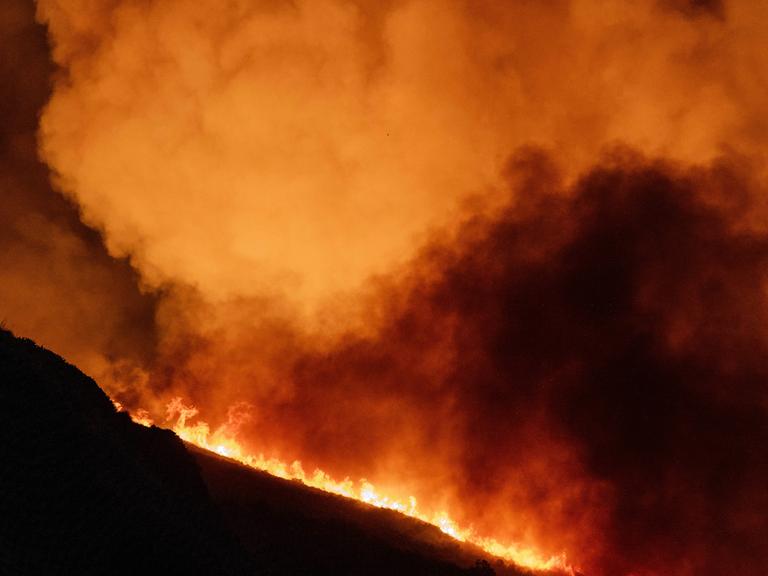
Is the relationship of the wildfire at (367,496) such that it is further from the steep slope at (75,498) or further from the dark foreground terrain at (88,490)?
the steep slope at (75,498)

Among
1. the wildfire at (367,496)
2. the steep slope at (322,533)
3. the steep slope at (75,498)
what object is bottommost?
the steep slope at (75,498)

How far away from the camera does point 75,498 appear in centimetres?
1050

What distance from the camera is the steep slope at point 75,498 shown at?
969 cm

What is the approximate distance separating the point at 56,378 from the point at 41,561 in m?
4.61

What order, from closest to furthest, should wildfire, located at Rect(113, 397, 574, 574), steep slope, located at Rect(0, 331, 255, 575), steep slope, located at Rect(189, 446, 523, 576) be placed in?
steep slope, located at Rect(0, 331, 255, 575)
steep slope, located at Rect(189, 446, 523, 576)
wildfire, located at Rect(113, 397, 574, 574)

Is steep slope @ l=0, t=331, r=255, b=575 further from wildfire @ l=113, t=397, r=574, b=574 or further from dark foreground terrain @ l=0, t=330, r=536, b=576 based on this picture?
wildfire @ l=113, t=397, r=574, b=574

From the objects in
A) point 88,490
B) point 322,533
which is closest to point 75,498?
point 88,490

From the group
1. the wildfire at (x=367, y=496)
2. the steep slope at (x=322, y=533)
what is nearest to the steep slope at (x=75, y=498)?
the steep slope at (x=322, y=533)

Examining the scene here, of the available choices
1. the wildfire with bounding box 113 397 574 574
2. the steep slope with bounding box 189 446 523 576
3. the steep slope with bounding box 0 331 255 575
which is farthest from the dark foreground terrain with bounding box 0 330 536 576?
the wildfire with bounding box 113 397 574 574

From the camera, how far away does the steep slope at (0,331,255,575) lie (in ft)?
31.8

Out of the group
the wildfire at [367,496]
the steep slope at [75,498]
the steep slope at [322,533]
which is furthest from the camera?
the wildfire at [367,496]

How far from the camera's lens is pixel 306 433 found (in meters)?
58.0

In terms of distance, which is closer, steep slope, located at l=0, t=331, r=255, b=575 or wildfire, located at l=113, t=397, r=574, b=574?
steep slope, located at l=0, t=331, r=255, b=575

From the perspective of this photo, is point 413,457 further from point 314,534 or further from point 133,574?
point 133,574
